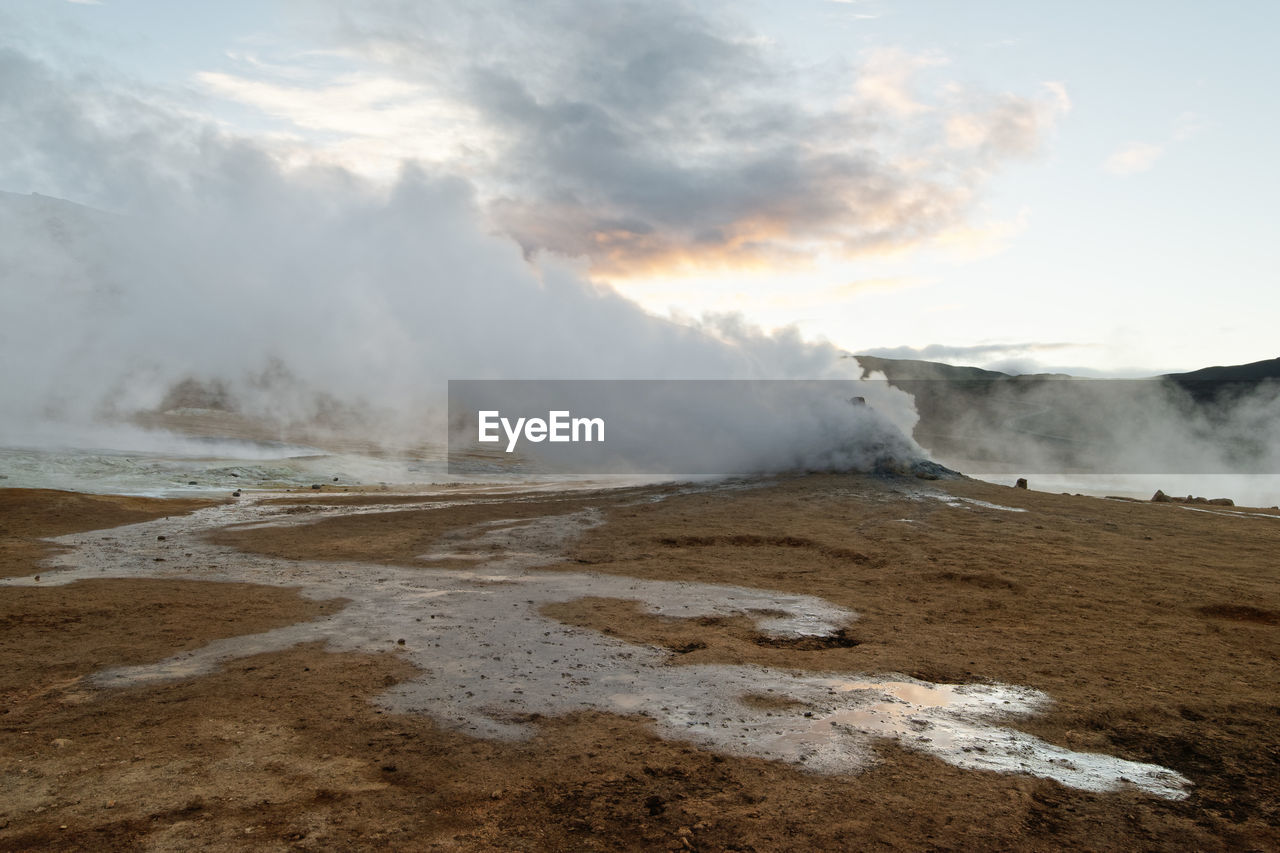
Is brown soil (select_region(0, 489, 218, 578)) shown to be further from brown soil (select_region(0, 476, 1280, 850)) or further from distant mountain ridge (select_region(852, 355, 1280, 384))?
distant mountain ridge (select_region(852, 355, 1280, 384))

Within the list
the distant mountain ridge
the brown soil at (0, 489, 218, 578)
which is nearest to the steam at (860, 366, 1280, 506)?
the distant mountain ridge

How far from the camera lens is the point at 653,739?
5168 mm

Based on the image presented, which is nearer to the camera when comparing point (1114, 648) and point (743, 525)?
point (1114, 648)

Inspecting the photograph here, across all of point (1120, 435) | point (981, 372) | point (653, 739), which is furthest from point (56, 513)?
point (981, 372)

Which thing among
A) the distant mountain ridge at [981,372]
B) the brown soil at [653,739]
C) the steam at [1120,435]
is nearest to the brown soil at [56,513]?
the brown soil at [653,739]

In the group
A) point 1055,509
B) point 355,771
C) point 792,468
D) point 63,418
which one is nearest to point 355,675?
point 355,771

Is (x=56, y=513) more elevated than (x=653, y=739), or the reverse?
(x=653, y=739)

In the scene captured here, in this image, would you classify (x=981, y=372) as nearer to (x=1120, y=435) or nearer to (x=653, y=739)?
(x=1120, y=435)

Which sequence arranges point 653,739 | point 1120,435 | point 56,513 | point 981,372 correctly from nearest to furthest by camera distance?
point 653,739, point 56,513, point 1120,435, point 981,372

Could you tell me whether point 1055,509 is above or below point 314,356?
below

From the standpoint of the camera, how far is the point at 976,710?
19.3 ft

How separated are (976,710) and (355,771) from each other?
470 centimetres

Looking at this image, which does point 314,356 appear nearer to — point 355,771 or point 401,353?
point 401,353

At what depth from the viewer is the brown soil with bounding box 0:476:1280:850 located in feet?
13.0
